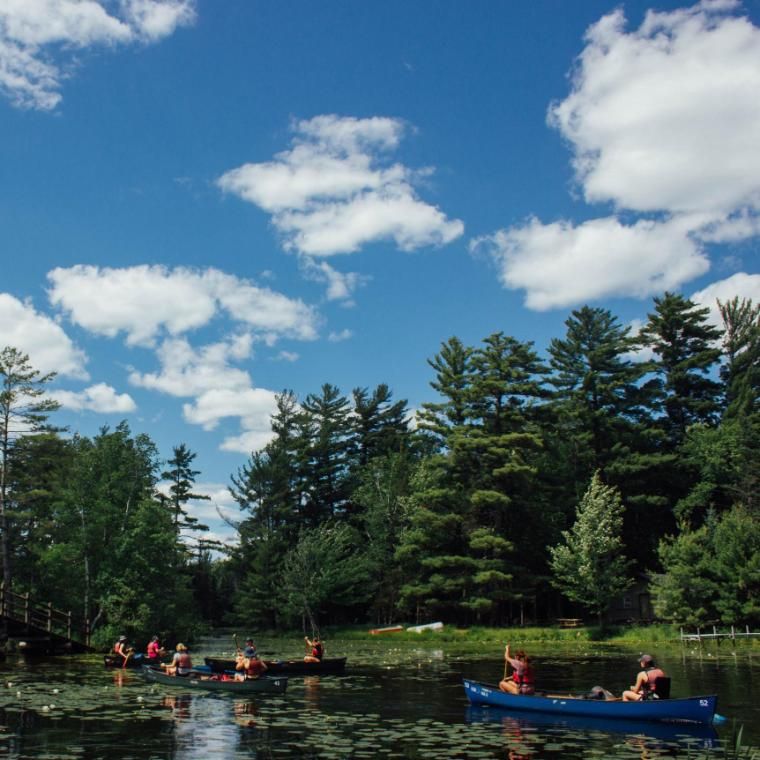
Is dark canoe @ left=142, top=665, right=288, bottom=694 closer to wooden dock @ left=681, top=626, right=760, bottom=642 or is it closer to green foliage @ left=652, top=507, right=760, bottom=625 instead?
wooden dock @ left=681, top=626, right=760, bottom=642

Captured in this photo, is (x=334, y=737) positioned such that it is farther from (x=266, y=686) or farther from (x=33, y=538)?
(x=33, y=538)

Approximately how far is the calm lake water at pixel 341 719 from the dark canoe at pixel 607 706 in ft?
0.95

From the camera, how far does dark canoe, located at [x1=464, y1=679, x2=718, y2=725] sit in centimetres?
1691

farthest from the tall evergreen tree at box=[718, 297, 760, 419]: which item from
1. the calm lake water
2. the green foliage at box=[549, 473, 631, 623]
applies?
the calm lake water

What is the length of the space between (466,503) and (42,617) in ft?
104

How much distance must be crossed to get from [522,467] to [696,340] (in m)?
26.2

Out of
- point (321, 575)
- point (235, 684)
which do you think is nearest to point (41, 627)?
point (235, 684)

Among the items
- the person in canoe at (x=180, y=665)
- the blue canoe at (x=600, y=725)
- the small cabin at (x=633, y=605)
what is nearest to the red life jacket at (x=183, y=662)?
the person in canoe at (x=180, y=665)

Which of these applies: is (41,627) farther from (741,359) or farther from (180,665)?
(741,359)

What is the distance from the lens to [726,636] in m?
41.8

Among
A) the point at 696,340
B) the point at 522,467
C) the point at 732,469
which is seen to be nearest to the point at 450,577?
the point at 522,467

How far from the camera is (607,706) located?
18.0m

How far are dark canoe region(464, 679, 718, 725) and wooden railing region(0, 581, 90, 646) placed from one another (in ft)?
85.4

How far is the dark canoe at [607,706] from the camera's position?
16.9 m
